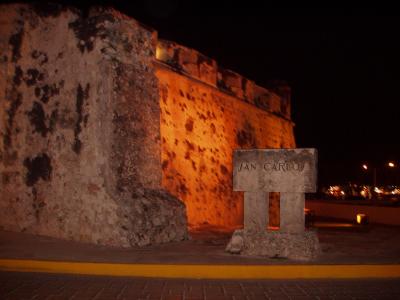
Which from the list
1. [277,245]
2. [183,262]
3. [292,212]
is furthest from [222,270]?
[292,212]

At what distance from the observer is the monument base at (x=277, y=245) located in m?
8.52

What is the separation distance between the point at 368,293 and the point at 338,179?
5364 cm

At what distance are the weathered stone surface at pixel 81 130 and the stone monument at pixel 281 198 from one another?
230 cm

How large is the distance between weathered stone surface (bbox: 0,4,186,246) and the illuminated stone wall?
3.23 m

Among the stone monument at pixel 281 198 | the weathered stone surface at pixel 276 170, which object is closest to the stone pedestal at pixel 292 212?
the stone monument at pixel 281 198

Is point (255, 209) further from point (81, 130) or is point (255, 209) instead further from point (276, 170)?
point (81, 130)

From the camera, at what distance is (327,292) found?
6523 mm

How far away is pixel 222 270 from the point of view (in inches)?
298

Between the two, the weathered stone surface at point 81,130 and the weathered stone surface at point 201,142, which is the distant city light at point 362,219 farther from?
the weathered stone surface at point 81,130

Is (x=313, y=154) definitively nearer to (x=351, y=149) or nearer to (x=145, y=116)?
(x=145, y=116)

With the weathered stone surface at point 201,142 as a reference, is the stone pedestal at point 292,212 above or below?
below

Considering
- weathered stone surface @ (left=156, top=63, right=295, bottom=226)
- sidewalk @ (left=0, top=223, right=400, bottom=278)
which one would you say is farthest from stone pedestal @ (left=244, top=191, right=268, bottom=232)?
weathered stone surface @ (left=156, top=63, right=295, bottom=226)

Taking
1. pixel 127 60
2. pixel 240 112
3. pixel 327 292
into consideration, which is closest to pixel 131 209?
pixel 127 60

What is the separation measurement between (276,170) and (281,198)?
531 mm
